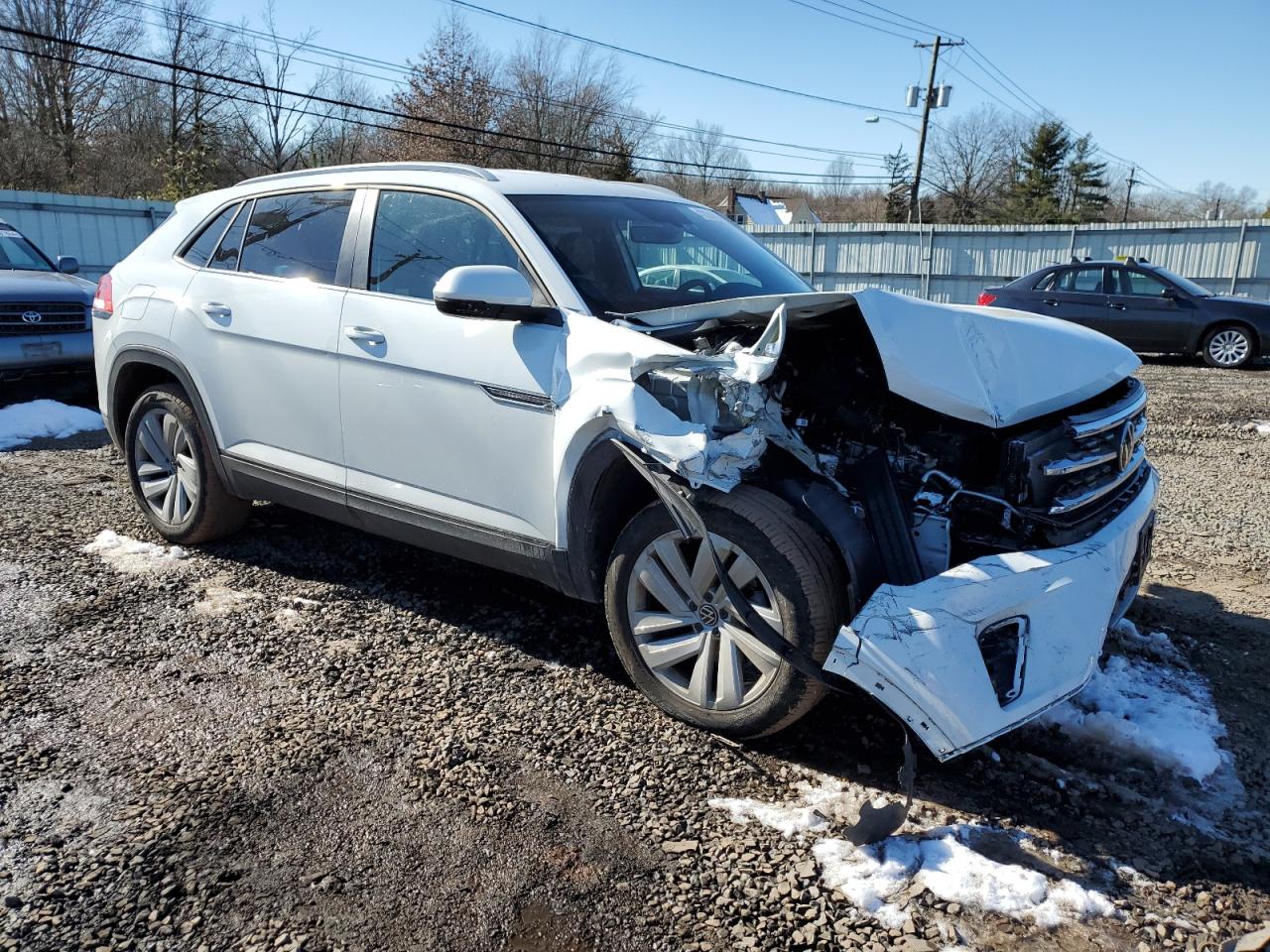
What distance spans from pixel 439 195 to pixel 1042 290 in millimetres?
12491

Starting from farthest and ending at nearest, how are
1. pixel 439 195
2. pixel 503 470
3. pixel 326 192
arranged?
pixel 326 192
pixel 439 195
pixel 503 470

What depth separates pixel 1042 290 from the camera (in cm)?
1391

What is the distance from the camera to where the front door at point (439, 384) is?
129 inches

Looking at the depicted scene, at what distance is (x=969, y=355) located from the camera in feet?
9.37

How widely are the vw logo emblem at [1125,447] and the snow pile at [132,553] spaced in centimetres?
437

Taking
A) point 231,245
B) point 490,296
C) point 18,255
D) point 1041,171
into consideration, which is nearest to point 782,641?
point 490,296

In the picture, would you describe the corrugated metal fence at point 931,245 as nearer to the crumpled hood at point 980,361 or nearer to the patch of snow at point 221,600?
the crumpled hood at point 980,361

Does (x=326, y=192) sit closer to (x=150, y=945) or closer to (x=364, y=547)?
(x=364, y=547)

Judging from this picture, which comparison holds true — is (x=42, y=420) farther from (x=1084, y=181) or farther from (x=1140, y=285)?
(x=1084, y=181)

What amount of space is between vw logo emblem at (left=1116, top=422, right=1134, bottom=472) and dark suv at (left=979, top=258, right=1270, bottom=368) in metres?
11.5

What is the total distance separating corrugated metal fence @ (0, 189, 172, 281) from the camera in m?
17.7

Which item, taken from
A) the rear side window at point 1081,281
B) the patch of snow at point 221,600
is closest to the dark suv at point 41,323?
the patch of snow at point 221,600

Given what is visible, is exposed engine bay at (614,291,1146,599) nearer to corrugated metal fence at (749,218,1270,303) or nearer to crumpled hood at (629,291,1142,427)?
crumpled hood at (629,291,1142,427)

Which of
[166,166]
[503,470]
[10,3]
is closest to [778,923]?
[503,470]
